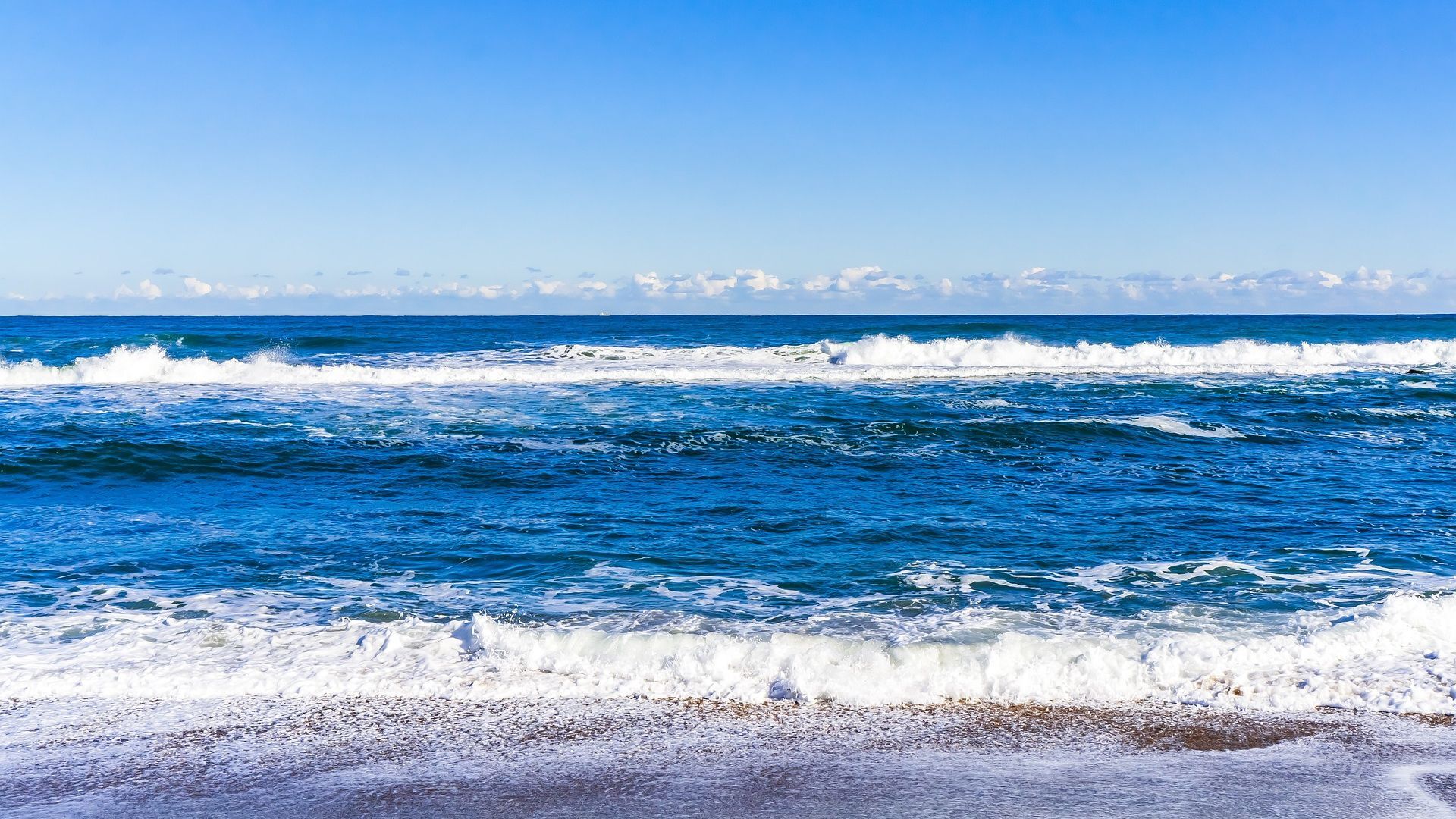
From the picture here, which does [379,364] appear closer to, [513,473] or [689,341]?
[689,341]

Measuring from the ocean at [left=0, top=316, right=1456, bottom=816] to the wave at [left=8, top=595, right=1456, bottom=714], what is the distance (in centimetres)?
3

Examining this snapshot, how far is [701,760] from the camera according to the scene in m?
4.62

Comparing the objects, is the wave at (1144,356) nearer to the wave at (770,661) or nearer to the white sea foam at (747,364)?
the white sea foam at (747,364)

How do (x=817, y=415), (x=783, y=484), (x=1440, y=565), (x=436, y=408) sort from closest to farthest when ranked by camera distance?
(x=1440, y=565) → (x=783, y=484) → (x=817, y=415) → (x=436, y=408)

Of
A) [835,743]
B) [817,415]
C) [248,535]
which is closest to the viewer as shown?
[835,743]

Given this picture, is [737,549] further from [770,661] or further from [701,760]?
[701,760]

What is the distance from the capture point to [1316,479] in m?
11.9

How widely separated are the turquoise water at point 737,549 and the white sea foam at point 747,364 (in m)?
6.81

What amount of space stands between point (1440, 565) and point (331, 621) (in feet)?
29.1

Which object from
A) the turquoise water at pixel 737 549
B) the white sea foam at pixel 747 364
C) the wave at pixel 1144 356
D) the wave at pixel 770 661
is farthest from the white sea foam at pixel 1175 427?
the wave at pixel 1144 356

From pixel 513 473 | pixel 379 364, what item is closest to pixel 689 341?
pixel 379 364

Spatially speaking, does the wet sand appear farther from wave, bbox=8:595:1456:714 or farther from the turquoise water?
the turquoise water

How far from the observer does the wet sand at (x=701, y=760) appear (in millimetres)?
4211

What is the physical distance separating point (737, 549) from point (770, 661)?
295 cm
